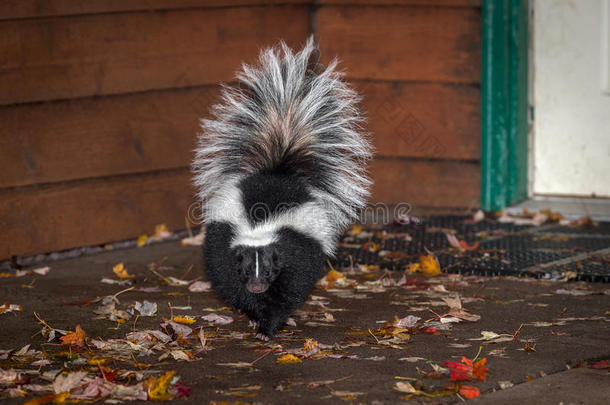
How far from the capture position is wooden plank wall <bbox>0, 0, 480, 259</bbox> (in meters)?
5.60

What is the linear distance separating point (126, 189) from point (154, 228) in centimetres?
37

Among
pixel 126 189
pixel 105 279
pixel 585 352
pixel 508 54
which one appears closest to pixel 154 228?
pixel 126 189

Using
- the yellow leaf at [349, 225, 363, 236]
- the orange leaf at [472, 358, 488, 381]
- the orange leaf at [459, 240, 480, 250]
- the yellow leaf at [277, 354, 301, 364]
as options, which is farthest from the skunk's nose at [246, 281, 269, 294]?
the yellow leaf at [349, 225, 363, 236]

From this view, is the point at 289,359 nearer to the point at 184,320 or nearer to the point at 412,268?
the point at 184,320

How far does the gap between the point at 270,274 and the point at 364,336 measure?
0.50 meters

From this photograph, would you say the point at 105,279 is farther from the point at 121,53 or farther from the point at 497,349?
the point at 497,349

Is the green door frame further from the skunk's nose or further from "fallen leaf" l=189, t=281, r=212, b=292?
the skunk's nose

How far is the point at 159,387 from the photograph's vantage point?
3219 millimetres

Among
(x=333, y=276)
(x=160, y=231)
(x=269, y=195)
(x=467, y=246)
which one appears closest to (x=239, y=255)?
(x=269, y=195)

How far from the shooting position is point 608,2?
633 centimetres

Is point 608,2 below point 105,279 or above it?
above

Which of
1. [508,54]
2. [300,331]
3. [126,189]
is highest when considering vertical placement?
[508,54]

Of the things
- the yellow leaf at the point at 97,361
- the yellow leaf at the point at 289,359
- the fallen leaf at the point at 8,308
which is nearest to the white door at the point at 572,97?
the yellow leaf at the point at 289,359

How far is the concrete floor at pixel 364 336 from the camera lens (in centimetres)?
329
